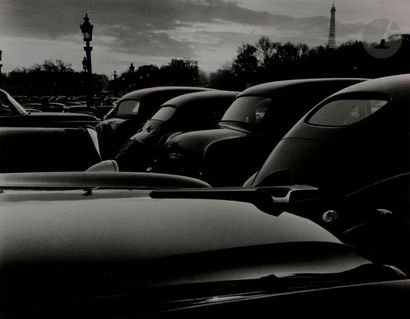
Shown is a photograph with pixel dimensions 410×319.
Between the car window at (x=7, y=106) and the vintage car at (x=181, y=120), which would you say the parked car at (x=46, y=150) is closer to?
the car window at (x=7, y=106)

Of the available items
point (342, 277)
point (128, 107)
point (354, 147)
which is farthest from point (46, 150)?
point (128, 107)

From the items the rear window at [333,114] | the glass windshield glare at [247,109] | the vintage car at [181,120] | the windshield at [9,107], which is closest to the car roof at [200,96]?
the vintage car at [181,120]

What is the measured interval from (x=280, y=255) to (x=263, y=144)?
4.68 metres

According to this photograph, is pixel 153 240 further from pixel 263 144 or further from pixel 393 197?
pixel 263 144

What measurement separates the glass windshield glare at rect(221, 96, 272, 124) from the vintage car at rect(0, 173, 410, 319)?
4.90 m

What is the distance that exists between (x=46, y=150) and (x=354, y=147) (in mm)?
2572

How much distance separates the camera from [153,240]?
148cm

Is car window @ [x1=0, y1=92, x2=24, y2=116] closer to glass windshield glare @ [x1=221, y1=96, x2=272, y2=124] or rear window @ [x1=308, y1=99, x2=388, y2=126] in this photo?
glass windshield glare @ [x1=221, y1=96, x2=272, y2=124]

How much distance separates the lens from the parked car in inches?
165

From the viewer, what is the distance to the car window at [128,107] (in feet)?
37.3

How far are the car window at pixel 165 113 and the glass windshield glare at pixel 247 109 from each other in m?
1.64

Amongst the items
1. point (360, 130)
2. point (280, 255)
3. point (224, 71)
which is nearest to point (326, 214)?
point (360, 130)

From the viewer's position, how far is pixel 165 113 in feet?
28.8

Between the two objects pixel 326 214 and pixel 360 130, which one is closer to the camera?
pixel 326 214
